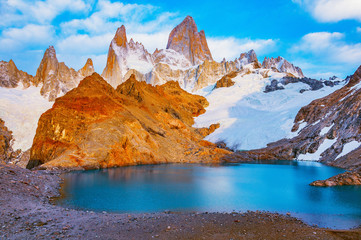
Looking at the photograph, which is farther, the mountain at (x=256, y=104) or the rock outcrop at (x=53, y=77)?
the rock outcrop at (x=53, y=77)

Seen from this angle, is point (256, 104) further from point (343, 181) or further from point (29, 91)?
point (343, 181)

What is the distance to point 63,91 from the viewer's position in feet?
386

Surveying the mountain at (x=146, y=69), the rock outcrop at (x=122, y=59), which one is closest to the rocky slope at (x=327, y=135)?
the mountain at (x=146, y=69)

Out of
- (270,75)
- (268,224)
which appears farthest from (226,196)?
(270,75)

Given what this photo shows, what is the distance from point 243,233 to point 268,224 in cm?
236

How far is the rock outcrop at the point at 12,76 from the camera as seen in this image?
10288 centimetres

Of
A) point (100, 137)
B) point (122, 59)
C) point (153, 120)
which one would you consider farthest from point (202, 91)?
point (100, 137)

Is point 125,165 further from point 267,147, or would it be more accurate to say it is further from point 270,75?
point 270,75

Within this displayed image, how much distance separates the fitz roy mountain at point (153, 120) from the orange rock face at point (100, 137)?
0.53 feet

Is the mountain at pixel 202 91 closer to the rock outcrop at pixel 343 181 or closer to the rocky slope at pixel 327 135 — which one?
the rocky slope at pixel 327 135

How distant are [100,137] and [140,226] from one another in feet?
104

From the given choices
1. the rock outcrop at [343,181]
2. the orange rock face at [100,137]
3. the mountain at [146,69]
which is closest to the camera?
the rock outcrop at [343,181]

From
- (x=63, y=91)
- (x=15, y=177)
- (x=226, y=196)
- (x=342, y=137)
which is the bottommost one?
(x=226, y=196)

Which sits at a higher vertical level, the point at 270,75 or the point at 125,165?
the point at 270,75
